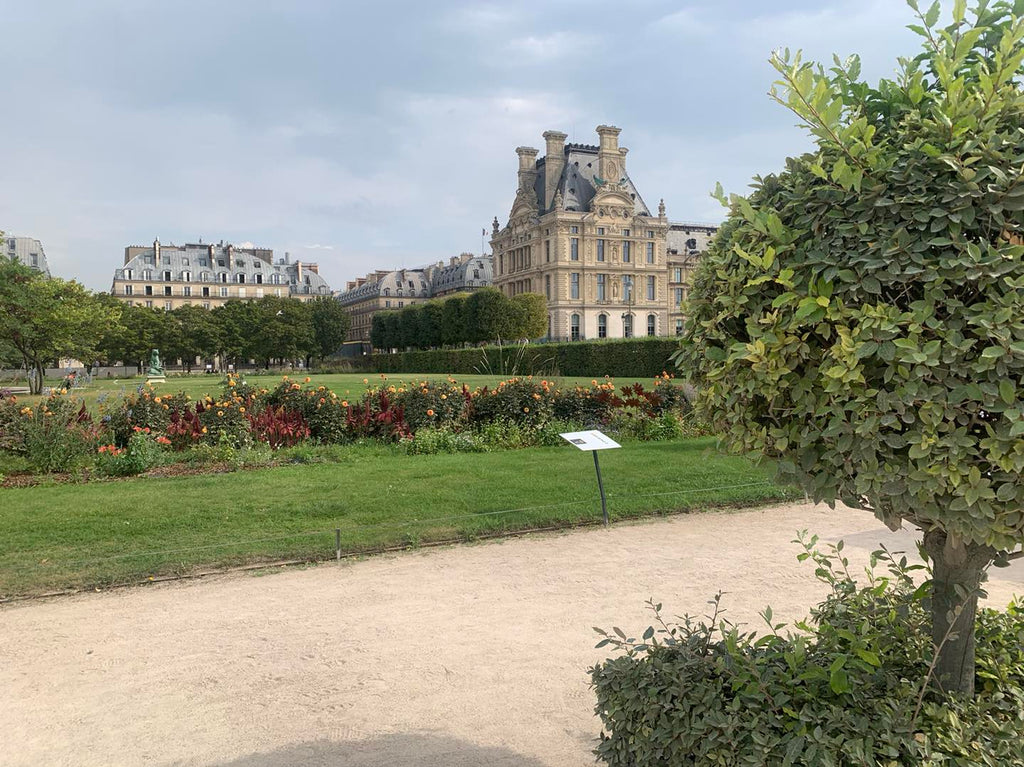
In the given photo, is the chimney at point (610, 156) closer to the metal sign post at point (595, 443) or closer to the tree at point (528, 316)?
the tree at point (528, 316)

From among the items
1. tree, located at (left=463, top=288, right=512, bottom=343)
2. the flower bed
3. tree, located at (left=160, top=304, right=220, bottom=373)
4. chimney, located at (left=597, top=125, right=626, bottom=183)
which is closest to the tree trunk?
the flower bed

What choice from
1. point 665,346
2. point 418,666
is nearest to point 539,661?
point 418,666

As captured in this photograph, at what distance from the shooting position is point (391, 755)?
3305 mm

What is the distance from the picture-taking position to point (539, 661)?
13.9 ft

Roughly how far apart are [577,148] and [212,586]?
8736 centimetres

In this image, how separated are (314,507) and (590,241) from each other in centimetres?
8192

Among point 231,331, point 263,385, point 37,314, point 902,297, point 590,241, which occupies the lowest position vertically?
point 263,385

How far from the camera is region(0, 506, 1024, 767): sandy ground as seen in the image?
344 centimetres

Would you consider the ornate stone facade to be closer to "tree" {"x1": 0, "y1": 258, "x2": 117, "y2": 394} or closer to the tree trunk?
"tree" {"x1": 0, "y1": 258, "x2": 117, "y2": 394}

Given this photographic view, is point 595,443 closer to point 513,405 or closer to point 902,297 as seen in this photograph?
point 513,405

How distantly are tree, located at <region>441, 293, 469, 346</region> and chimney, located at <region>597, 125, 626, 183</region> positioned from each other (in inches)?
996

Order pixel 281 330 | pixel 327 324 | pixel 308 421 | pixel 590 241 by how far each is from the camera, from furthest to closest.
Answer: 1. pixel 590 241
2. pixel 327 324
3. pixel 281 330
4. pixel 308 421

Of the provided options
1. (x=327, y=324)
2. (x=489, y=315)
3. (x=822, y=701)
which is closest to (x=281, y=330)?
(x=327, y=324)

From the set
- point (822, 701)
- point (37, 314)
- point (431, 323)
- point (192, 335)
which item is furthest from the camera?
point (431, 323)
